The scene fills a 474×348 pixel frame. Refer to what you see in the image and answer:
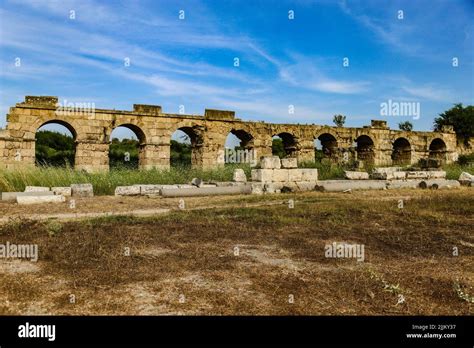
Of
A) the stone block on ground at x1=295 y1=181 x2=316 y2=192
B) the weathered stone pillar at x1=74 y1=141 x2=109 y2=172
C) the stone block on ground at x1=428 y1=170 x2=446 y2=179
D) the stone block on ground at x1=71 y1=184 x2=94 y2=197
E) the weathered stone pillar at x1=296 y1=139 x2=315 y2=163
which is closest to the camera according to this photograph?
the stone block on ground at x1=71 y1=184 x2=94 y2=197

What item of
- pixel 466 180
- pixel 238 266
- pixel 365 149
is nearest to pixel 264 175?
pixel 466 180

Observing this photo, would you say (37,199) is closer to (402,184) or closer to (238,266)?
(238,266)

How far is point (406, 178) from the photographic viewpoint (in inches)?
709

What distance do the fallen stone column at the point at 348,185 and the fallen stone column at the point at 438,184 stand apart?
174cm

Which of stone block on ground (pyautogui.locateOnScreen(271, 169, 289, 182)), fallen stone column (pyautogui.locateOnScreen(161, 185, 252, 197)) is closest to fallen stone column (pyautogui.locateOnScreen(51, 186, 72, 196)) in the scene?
fallen stone column (pyautogui.locateOnScreen(161, 185, 252, 197))

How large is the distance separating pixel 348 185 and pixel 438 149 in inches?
786

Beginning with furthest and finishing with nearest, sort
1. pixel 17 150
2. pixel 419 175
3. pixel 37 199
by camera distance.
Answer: pixel 419 175 → pixel 17 150 → pixel 37 199

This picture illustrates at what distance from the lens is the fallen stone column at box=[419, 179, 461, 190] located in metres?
16.7

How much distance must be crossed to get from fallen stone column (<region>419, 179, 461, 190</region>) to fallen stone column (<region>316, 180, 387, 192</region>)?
5.71 feet

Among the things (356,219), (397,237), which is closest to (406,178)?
(356,219)

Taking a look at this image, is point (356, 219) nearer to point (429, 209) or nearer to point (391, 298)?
point (429, 209)

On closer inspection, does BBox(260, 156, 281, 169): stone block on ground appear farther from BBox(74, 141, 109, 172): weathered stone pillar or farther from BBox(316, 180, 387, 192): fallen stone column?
BBox(74, 141, 109, 172): weathered stone pillar

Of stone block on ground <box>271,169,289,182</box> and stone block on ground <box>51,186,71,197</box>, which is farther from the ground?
stone block on ground <box>271,169,289,182</box>

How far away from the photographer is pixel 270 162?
14703mm
